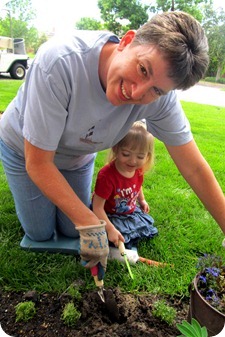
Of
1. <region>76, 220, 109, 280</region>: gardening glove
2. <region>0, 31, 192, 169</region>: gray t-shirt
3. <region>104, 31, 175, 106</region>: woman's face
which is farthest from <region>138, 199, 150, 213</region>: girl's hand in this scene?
<region>104, 31, 175, 106</region>: woman's face

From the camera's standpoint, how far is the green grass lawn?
1545mm

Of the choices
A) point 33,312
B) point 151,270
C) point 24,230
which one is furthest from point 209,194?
point 24,230

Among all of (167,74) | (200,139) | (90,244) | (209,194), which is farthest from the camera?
(200,139)

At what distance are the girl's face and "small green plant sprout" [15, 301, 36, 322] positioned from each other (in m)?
0.87

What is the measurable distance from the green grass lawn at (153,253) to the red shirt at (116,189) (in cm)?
26

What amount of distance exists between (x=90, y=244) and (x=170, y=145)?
2.00ft

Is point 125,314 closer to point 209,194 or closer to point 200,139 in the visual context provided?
point 209,194

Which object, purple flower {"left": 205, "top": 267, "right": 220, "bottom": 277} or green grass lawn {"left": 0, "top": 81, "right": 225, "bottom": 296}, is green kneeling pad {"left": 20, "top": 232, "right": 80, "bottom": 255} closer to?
green grass lawn {"left": 0, "top": 81, "right": 225, "bottom": 296}

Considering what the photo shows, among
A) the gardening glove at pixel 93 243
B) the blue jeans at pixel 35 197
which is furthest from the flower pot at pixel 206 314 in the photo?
the blue jeans at pixel 35 197

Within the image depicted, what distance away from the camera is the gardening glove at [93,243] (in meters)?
1.23

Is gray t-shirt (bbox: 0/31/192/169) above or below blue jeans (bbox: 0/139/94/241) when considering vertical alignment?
above

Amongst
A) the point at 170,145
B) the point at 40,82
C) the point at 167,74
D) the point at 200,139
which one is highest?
the point at 167,74

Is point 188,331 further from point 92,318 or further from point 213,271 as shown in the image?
point 92,318

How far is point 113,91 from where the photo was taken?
45.4 inches
